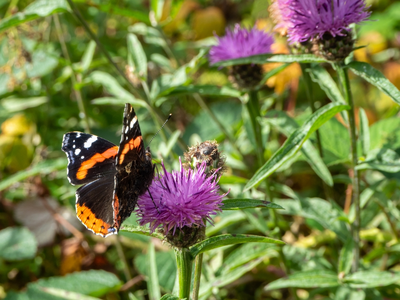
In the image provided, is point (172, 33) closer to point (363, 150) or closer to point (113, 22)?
point (113, 22)

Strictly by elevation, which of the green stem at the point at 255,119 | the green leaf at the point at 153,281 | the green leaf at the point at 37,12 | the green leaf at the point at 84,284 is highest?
the green leaf at the point at 37,12

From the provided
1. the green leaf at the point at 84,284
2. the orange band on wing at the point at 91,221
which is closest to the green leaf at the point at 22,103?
the green leaf at the point at 84,284

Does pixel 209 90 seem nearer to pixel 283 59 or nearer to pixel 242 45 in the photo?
pixel 242 45

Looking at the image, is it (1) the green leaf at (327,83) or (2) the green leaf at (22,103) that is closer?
(1) the green leaf at (327,83)

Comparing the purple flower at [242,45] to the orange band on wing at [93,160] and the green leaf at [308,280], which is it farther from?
the green leaf at [308,280]

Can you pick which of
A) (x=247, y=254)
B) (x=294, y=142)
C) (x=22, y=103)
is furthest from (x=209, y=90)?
(x=22, y=103)

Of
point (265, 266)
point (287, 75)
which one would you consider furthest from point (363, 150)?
point (287, 75)

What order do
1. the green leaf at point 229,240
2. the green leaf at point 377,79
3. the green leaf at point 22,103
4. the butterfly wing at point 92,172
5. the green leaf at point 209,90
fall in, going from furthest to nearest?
the green leaf at point 22,103 < the green leaf at point 209,90 < the butterfly wing at point 92,172 < the green leaf at point 377,79 < the green leaf at point 229,240
